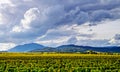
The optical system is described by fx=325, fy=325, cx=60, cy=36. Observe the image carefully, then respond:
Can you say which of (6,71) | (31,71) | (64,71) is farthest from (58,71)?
(6,71)

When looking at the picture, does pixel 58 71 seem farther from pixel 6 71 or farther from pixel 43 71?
pixel 6 71

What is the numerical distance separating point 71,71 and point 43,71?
5.75m

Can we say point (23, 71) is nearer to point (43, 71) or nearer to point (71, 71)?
point (43, 71)

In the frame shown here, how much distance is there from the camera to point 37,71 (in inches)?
2571

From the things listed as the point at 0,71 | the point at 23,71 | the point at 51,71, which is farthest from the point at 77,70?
the point at 0,71

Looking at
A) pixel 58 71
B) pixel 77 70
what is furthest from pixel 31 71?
pixel 77 70

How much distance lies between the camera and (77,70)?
68.8 m

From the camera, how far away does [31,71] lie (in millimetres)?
65062

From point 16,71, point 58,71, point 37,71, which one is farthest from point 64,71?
point 16,71

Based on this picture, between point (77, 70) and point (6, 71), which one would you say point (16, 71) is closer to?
point (6, 71)

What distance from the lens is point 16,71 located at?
66062 mm

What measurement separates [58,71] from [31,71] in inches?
213

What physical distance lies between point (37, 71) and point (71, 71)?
272 inches

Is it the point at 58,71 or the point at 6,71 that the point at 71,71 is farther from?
the point at 6,71
